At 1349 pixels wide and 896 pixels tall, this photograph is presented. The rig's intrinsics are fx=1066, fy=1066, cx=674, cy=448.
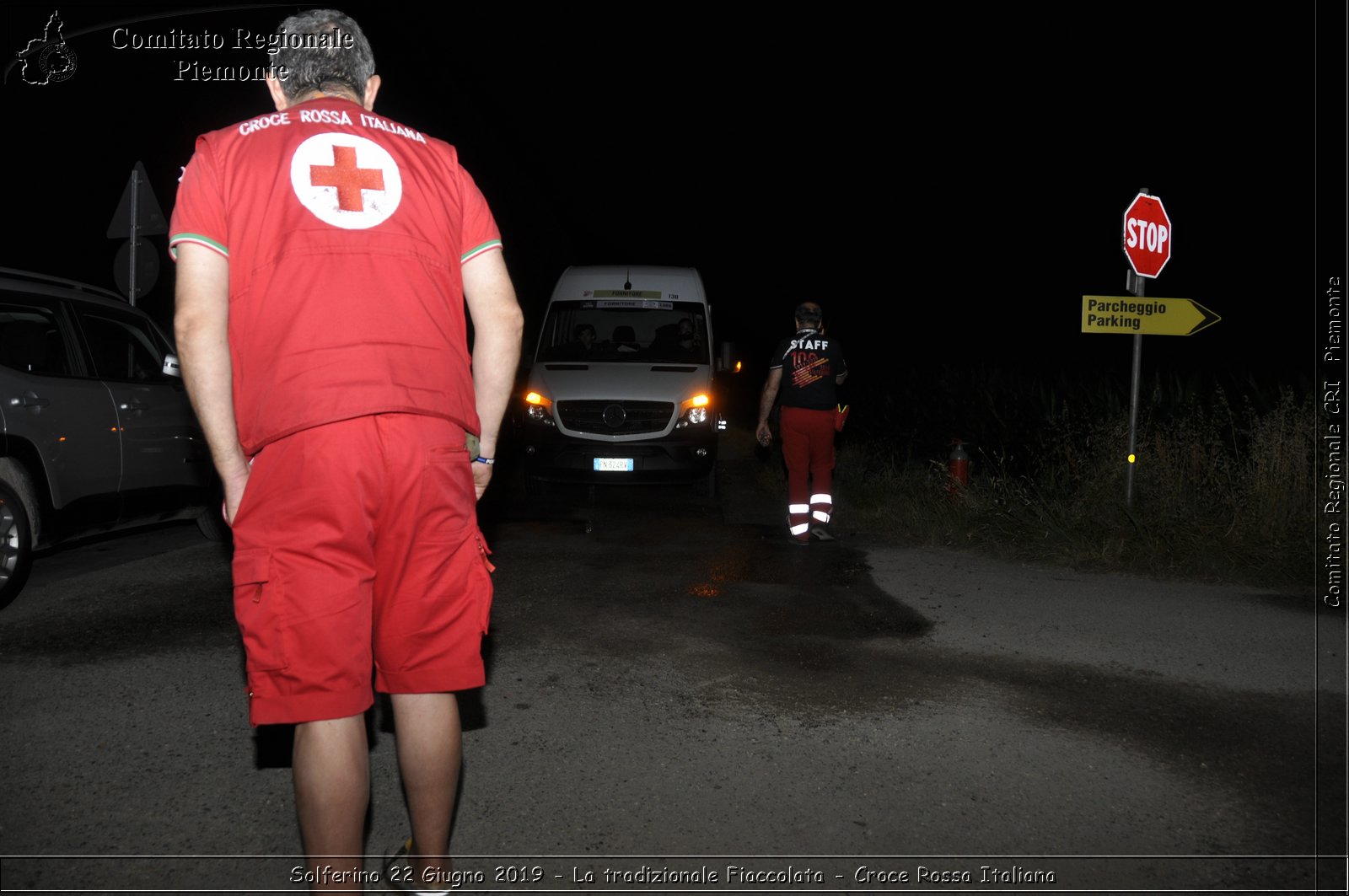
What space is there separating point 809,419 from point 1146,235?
3030 millimetres

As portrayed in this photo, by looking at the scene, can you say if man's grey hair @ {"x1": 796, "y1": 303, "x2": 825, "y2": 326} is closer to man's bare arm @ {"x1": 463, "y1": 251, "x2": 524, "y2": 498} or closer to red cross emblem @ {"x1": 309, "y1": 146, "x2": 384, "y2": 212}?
man's bare arm @ {"x1": 463, "y1": 251, "x2": 524, "y2": 498}

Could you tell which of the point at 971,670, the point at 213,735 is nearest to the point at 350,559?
the point at 213,735

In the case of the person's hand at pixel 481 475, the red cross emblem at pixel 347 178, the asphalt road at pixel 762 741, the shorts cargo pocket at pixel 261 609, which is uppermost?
the red cross emblem at pixel 347 178

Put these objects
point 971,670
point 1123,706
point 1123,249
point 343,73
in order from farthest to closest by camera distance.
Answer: point 1123,249
point 971,670
point 1123,706
point 343,73

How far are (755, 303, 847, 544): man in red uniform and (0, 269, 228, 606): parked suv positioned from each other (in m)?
4.47

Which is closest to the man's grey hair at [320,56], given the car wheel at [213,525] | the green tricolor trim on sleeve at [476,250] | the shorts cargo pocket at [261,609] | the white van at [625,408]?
the green tricolor trim on sleeve at [476,250]

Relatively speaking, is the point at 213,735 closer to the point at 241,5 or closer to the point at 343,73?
the point at 343,73

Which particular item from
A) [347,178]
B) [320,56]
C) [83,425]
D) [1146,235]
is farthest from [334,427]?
[1146,235]

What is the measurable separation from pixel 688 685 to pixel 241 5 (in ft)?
35.5

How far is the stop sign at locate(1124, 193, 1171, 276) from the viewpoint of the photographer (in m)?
8.31

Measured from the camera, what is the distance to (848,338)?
63.7 ft

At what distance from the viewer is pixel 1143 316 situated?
8352mm

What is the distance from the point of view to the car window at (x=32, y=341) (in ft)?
20.4

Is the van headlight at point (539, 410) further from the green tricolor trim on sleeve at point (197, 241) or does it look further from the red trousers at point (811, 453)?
the green tricolor trim on sleeve at point (197, 241)
